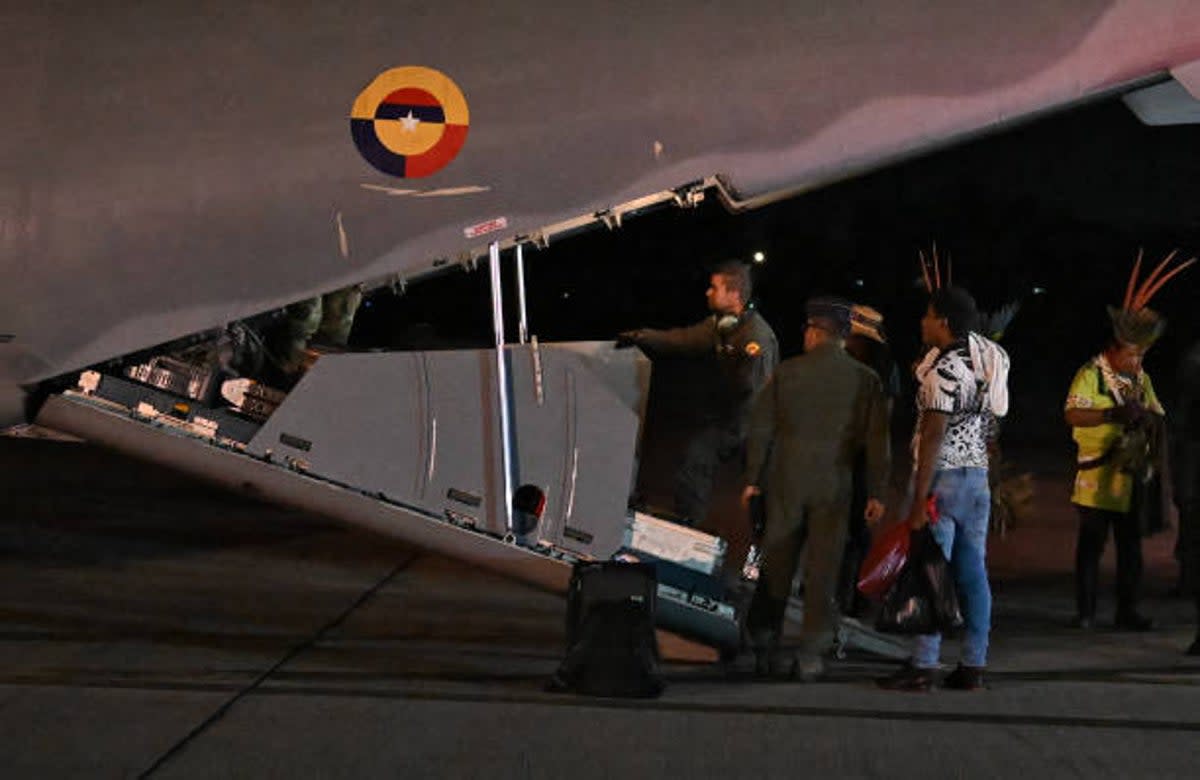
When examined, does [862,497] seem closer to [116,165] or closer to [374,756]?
[374,756]

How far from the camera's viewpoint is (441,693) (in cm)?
797

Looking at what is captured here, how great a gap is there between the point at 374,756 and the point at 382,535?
1771 millimetres

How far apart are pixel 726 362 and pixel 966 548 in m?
1.71

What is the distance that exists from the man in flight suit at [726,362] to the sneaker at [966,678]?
1.54 meters

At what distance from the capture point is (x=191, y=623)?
31.7ft


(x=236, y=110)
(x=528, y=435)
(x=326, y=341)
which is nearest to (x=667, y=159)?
(x=528, y=435)

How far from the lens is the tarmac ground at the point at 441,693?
6.88 m

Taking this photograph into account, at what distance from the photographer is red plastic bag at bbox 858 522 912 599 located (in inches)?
319

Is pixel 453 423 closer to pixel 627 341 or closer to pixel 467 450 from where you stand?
pixel 467 450

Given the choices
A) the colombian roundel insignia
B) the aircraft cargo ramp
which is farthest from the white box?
the colombian roundel insignia

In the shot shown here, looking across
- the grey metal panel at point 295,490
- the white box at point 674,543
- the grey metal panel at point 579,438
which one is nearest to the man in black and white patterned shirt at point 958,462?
the white box at point 674,543

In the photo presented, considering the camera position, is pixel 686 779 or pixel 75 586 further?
pixel 75 586

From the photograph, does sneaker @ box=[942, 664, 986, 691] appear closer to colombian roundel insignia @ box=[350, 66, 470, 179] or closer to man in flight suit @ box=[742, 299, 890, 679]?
man in flight suit @ box=[742, 299, 890, 679]

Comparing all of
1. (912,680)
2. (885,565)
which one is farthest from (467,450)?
(912,680)
